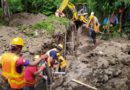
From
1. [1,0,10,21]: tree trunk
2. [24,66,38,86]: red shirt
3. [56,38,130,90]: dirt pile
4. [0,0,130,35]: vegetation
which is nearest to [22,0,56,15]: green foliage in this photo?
[0,0,130,35]: vegetation

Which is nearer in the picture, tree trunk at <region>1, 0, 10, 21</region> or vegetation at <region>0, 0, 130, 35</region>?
tree trunk at <region>1, 0, 10, 21</region>

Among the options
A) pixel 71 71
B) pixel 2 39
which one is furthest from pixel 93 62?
pixel 2 39

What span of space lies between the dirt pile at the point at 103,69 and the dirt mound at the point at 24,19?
285 cm

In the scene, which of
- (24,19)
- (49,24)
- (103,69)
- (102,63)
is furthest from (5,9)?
(103,69)

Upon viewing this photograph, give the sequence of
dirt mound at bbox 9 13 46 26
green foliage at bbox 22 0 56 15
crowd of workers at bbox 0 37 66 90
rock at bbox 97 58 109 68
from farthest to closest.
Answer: green foliage at bbox 22 0 56 15, dirt mound at bbox 9 13 46 26, rock at bbox 97 58 109 68, crowd of workers at bbox 0 37 66 90

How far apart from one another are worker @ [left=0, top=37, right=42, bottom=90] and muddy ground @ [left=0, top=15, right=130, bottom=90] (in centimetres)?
490

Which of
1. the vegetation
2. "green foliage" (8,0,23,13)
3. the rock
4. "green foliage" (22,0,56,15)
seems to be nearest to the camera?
the rock

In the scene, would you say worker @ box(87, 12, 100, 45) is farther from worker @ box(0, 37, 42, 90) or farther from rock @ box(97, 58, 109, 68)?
worker @ box(0, 37, 42, 90)

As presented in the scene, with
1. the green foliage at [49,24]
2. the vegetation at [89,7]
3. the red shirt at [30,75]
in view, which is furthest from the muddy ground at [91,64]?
the red shirt at [30,75]

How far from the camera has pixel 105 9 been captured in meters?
24.8

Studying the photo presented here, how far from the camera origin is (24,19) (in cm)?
2031

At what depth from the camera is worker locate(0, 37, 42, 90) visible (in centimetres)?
884

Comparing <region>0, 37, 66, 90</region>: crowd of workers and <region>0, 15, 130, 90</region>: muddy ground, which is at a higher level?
<region>0, 37, 66, 90</region>: crowd of workers

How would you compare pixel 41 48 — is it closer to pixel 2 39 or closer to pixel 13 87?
pixel 2 39
